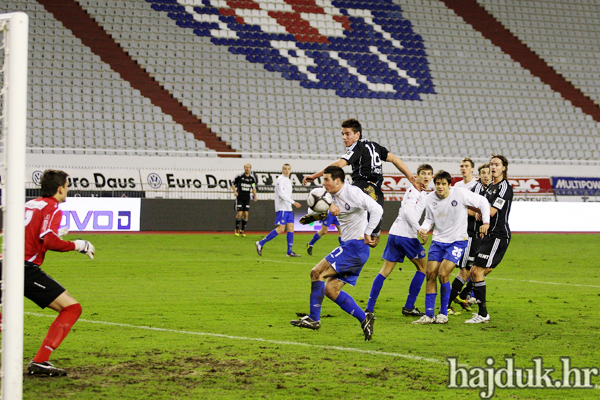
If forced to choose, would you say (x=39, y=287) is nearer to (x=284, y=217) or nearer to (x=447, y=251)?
(x=447, y=251)

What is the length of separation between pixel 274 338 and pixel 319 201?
56.6 inches

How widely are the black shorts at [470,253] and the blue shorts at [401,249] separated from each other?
3.16 ft

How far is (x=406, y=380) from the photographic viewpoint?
17.1 ft

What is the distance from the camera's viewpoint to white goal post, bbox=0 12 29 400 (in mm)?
4168

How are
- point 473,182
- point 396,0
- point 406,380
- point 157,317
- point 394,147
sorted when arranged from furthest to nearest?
point 396,0 → point 394,147 → point 473,182 → point 157,317 → point 406,380

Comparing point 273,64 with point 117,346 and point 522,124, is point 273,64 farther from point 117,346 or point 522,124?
point 117,346

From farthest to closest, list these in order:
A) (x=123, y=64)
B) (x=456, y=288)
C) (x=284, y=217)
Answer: (x=123, y=64) < (x=284, y=217) < (x=456, y=288)

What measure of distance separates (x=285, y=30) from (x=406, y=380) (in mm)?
26138

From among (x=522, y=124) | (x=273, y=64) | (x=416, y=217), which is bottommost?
(x=416, y=217)

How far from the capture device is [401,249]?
8367 mm

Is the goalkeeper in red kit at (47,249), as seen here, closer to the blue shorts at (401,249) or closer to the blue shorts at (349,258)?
the blue shorts at (349,258)

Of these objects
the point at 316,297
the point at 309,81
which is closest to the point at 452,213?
the point at 316,297

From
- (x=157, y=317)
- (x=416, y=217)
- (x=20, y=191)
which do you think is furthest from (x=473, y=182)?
(x=20, y=191)

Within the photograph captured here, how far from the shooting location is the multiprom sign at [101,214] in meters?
19.6
